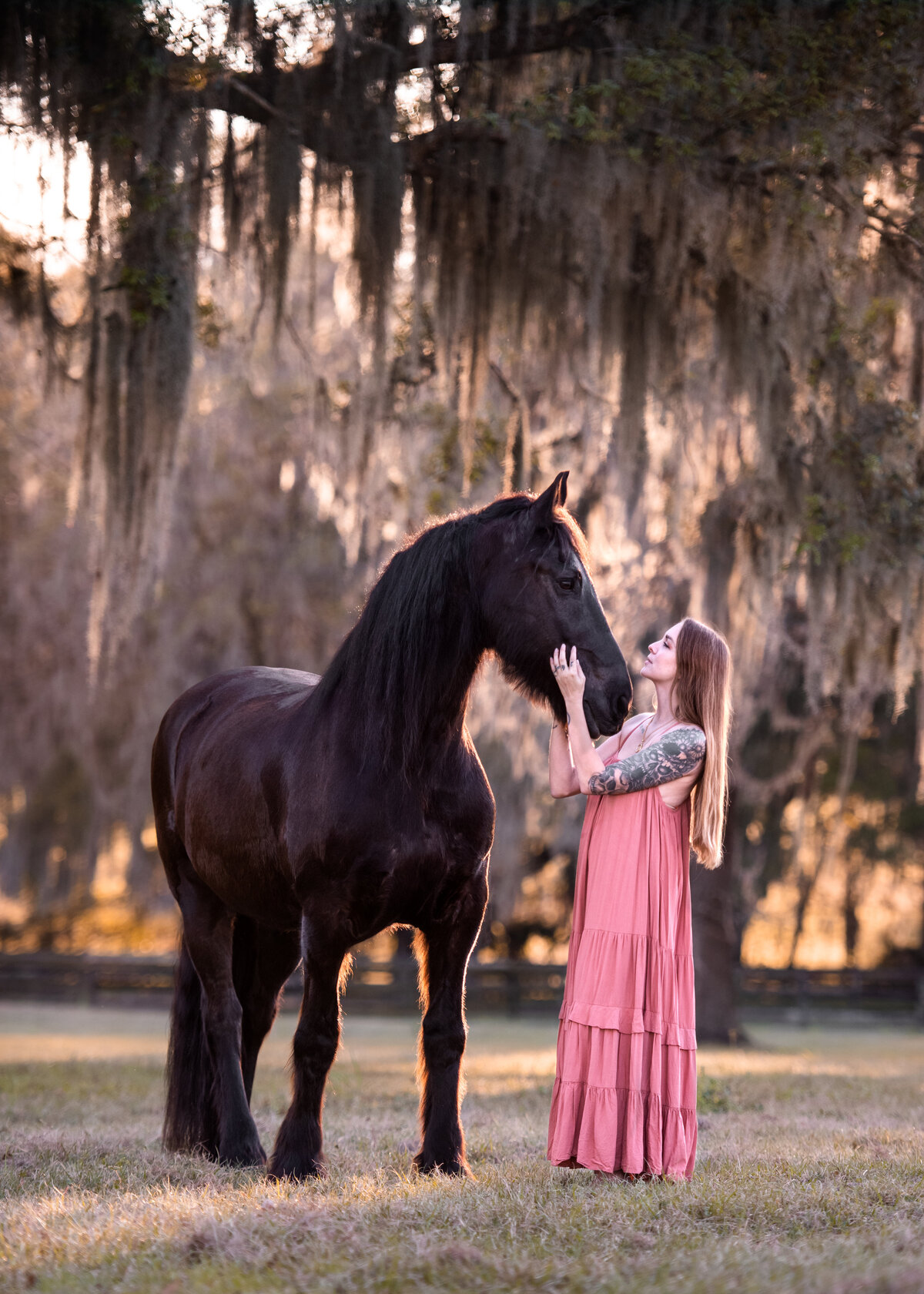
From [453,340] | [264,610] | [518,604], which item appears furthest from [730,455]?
[264,610]

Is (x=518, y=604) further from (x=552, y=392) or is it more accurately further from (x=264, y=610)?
(x=264, y=610)

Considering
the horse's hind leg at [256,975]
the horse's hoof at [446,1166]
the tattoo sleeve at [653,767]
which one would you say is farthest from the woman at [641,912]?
the horse's hind leg at [256,975]

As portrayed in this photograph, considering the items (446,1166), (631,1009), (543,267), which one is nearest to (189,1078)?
(446,1166)

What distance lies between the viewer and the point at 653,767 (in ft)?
13.9

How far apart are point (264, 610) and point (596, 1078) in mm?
14233

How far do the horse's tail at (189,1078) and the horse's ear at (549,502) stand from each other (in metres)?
2.44

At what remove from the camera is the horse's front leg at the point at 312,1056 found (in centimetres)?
415

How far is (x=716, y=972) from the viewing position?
1421cm

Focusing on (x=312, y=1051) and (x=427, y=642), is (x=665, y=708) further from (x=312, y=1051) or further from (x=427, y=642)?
(x=312, y=1051)

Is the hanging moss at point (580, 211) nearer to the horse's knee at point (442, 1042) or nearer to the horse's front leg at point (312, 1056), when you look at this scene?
the horse's front leg at point (312, 1056)

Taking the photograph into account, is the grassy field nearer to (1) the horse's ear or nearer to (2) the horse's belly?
(2) the horse's belly

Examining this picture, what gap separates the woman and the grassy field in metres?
0.19

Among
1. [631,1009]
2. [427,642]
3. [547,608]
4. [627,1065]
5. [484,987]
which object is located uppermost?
[547,608]

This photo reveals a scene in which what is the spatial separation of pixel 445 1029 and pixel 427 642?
4.22ft
